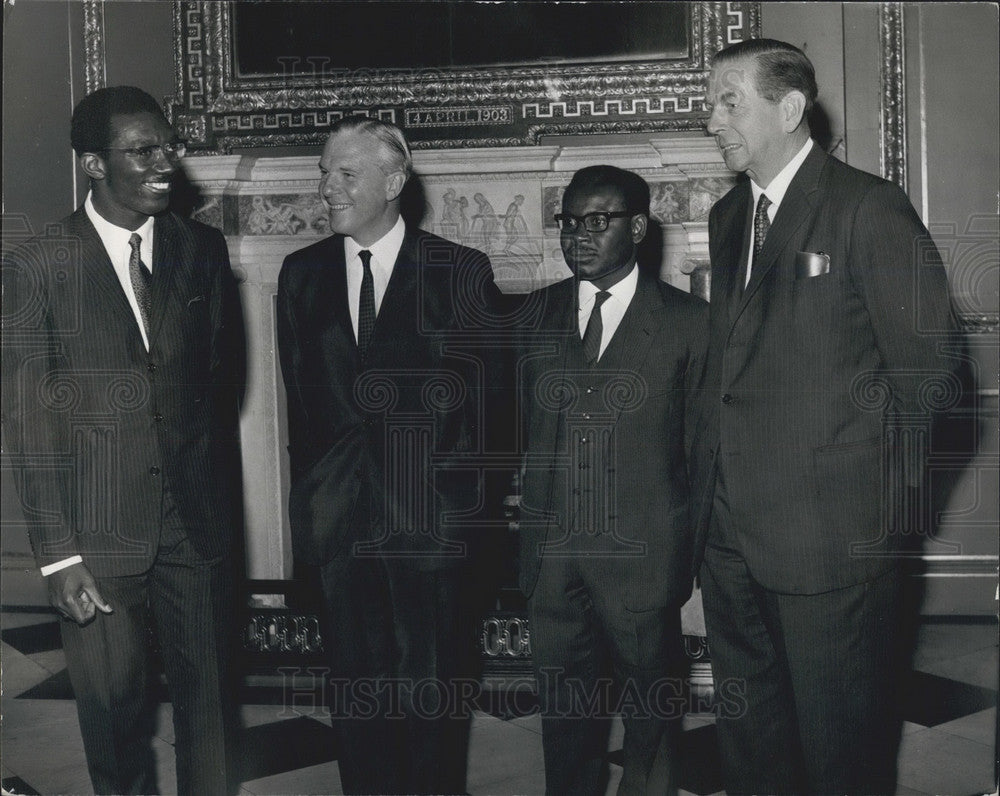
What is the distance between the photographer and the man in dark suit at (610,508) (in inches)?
91.9

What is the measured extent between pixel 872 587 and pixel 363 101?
9.35 ft

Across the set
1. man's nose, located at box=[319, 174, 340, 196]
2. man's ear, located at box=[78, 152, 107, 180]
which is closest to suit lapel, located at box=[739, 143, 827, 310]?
man's nose, located at box=[319, 174, 340, 196]

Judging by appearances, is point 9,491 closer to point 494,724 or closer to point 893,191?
point 494,724

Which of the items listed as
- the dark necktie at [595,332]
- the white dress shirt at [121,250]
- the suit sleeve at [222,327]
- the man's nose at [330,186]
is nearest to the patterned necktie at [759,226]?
the dark necktie at [595,332]

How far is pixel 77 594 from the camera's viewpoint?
2.25m

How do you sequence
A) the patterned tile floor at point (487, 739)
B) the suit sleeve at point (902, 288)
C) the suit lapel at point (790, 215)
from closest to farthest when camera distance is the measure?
the suit sleeve at point (902, 288) → the suit lapel at point (790, 215) → the patterned tile floor at point (487, 739)

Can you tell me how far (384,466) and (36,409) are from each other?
30.4 inches

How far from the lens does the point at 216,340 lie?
2529 mm

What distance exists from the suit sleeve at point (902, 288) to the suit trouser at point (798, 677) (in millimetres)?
431

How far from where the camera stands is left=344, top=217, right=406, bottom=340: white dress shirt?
249 cm

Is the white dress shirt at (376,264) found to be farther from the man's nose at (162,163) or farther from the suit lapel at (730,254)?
the suit lapel at (730,254)

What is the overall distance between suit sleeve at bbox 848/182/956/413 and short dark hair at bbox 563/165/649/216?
535 millimetres

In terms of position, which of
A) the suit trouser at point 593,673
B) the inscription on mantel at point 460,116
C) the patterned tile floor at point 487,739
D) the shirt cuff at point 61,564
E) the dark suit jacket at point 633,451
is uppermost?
the inscription on mantel at point 460,116

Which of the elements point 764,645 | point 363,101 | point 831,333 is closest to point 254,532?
point 363,101
